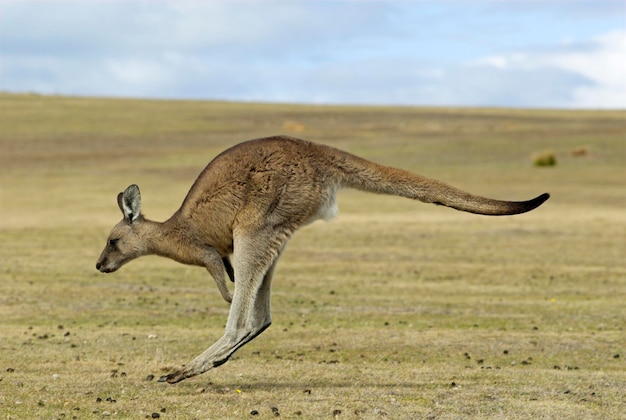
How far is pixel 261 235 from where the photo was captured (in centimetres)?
827

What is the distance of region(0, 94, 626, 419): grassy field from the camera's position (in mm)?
8383

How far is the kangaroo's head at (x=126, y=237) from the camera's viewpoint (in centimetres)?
893

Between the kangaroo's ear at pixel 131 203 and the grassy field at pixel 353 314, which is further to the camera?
the kangaroo's ear at pixel 131 203

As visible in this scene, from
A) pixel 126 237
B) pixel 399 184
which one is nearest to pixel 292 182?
pixel 399 184

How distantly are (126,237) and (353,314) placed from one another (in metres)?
4.96

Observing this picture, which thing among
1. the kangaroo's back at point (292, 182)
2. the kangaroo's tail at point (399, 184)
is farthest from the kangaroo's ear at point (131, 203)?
the kangaroo's tail at point (399, 184)

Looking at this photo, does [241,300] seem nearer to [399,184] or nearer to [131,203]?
[131,203]

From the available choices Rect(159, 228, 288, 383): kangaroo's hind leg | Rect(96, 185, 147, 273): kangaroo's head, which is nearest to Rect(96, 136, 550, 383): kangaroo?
Rect(159, 228, 288, 383): kangaroo's hind leg

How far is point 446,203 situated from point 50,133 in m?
48.7

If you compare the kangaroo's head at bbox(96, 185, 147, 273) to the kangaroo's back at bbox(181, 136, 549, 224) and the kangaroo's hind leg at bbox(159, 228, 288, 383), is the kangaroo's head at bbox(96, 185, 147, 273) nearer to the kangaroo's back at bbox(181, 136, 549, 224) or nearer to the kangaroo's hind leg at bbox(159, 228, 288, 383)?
the kangaroo's back at bbox(181, 136, 549, 224)

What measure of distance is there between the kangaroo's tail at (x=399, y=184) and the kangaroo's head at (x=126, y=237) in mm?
1763

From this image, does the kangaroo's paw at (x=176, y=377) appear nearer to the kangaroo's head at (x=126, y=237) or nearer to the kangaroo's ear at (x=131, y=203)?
the kangaroo's head at (x=126, y=237)

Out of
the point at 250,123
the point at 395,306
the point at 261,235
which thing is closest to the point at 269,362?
the point at 261,235

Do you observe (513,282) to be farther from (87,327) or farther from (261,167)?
(261,167)
